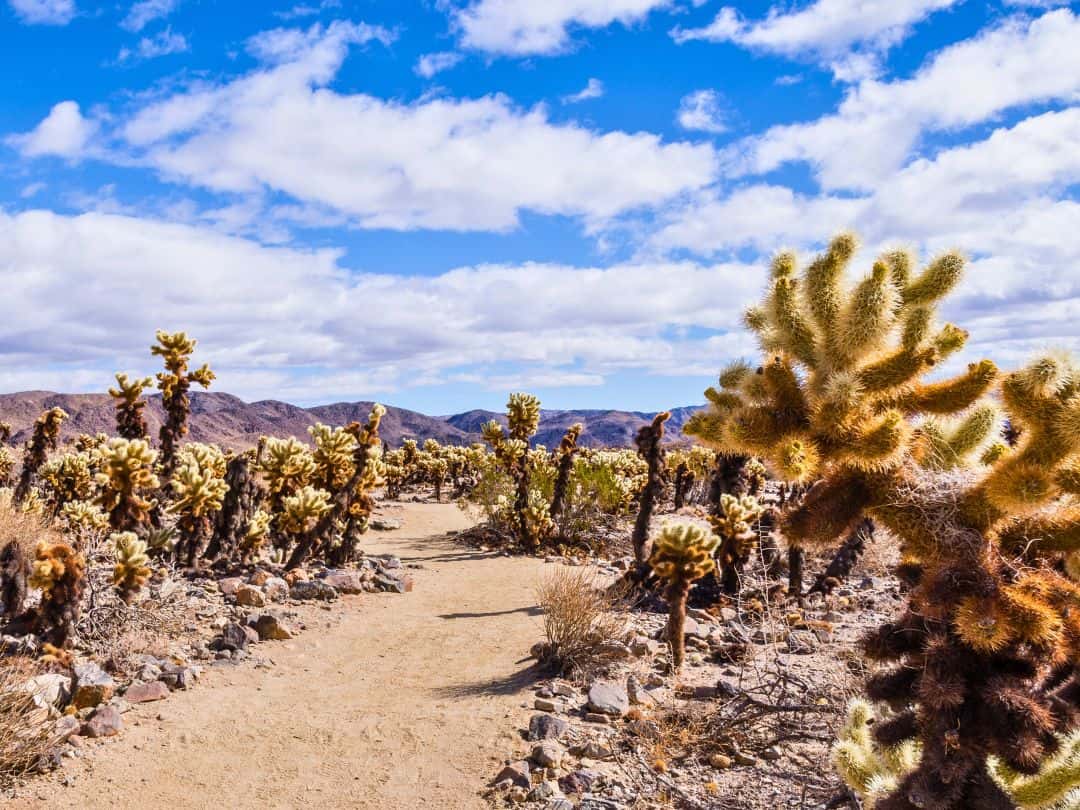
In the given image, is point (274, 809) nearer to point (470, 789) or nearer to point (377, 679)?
point (470, 789)

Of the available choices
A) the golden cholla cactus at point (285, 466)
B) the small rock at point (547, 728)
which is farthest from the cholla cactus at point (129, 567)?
the small rock at point (547, 728)

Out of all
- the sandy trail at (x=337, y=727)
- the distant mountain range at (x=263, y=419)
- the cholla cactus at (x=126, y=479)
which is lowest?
the sandy trail at (x=337, y=727)

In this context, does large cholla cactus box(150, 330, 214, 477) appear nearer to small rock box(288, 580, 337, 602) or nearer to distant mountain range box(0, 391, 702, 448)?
small rock box(288, 580, 337, 602)

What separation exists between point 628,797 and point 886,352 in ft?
11.4

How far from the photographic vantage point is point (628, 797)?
15.5ft

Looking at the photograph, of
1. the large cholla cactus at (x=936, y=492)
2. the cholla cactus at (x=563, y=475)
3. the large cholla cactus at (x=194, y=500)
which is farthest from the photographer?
the cholla cactus at (x=563, y=475)

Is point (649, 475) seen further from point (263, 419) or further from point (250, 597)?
point (263, 419)

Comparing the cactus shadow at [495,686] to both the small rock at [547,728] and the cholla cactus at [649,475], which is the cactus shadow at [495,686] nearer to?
the small rock at [547,728]

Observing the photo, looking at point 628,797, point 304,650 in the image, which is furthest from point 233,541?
point 628,797

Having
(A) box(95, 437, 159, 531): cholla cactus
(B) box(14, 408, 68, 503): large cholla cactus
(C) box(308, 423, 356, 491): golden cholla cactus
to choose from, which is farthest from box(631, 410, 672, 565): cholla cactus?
(B) box(14, 408, 68, 503): large cholla cactus

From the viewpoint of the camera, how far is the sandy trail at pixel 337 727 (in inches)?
194

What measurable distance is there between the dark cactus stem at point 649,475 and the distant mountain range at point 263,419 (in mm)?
44645

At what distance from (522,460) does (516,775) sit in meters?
11.5

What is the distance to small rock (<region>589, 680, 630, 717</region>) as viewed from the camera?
5.91 metres
